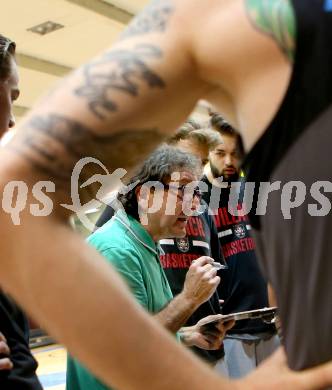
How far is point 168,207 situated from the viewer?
243cm

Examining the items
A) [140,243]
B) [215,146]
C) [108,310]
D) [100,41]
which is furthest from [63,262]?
[100,41]

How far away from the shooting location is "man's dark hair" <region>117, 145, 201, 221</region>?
2400 mm

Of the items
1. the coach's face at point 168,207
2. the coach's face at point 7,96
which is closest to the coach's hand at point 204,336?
the coach's face at point 168,207

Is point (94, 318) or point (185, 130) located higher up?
point (94, 318)

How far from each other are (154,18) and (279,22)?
0.12 meters

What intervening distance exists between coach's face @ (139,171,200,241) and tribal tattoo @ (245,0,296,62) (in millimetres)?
1741

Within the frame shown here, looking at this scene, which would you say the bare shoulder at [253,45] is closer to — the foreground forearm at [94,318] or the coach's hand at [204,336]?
the foreground forearm at [94,318]

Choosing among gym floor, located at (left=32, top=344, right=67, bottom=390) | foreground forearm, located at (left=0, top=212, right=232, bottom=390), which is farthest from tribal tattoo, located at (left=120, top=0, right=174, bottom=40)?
gym floor, located at (left=32, top=344, right=67, bottom=390)

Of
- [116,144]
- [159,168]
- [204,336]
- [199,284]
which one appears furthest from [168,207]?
[116,144]

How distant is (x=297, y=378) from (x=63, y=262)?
240 mm

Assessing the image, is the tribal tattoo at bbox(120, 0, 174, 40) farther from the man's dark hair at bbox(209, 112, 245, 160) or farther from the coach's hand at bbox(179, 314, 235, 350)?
the man's dark hair at bbox(209, 112, 245, 160)

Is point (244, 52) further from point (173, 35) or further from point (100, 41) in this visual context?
point (100, 41)

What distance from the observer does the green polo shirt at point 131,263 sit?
79.4 inches

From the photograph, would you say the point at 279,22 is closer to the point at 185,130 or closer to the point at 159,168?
the point at 159,168
